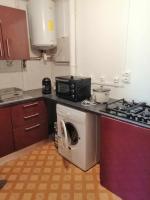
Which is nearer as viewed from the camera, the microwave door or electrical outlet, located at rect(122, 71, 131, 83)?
electrical outlet, located at rect(122, 71, 131, 83)

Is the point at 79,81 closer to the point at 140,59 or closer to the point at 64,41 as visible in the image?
the point at 140,59

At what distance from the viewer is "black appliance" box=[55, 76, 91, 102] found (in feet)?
6.43

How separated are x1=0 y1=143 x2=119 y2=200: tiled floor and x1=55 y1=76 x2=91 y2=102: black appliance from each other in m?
0.85

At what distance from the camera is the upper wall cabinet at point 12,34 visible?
202cm

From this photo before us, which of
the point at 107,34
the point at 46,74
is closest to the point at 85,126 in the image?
the point at 107,34

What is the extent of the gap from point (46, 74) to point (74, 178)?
1.79 m

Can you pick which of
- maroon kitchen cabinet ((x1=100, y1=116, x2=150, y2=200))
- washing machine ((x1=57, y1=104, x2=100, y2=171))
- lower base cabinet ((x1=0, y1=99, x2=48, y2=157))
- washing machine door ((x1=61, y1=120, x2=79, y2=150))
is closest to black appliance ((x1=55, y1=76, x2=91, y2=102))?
washing machine ((x1=57, y1=104, x2=100, y2=171))

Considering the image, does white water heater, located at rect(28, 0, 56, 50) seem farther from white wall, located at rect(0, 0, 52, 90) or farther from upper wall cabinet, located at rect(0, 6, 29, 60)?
white wall, located at rect(0, 0, 52, 90)

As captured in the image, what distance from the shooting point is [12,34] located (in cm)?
210

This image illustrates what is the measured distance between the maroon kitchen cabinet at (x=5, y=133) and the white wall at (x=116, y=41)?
1210mm

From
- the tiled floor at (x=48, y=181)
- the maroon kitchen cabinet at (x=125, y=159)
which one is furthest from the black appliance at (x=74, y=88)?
the tiled floor at (x=48, y=181)

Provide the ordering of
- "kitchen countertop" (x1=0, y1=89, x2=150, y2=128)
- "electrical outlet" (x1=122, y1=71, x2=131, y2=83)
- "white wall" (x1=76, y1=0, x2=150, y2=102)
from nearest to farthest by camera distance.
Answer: "kitchen countertop" (x1=0, y1=89, x2=150, y2=128)
"white wall" (x1=76, y1=0, x2=150, y2=102)
"electrical outlet" (x1=122, y1=71, x2=131, y2=83)

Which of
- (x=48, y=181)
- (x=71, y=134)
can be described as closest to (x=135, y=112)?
(x=71, y=134)

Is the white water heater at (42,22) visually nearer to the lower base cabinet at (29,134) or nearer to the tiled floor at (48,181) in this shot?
the lower base cabinet at (29,134)
